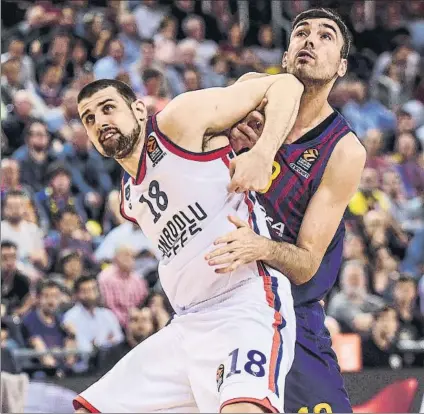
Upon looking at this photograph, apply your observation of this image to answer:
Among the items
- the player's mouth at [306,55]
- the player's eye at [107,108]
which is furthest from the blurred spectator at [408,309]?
the player's eye at [107,108]

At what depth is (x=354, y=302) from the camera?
9305 mm

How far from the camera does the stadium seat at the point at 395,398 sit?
7.84m

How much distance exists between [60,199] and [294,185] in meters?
5.21

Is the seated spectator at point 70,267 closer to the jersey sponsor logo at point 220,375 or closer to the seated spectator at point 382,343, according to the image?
the seated spectator at point 382,343

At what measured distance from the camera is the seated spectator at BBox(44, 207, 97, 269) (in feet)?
30.0

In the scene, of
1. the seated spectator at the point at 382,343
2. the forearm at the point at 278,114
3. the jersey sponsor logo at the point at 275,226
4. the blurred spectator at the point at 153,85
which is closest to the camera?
the forearm at the point at 278,114

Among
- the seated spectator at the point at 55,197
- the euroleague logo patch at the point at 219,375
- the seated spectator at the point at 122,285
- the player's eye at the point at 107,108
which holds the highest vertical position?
the player's eye at the point at 107,108

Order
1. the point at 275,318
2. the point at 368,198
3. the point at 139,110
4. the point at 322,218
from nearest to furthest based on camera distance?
the point at 275,318, the point at 139,110, the point at 322,218, the point at 368,198

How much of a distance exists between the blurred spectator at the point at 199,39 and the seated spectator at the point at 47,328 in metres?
4.44

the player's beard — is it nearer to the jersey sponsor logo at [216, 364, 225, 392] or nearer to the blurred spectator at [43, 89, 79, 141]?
the jersey sponsor logo at [216, 364, 225, 392]

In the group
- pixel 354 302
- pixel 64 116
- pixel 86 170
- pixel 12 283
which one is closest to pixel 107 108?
pixel 12 283

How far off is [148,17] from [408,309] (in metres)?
4.82

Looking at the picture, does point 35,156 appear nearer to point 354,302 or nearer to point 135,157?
point 354,302

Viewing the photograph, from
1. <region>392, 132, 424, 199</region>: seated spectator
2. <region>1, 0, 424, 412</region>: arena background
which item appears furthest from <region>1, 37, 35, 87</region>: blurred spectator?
<region>392, 132, 424, 199</region>: seated spectator
